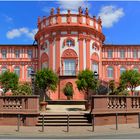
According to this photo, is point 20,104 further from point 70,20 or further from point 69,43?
point 70,20

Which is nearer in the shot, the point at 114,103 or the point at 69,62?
the point at 114,103

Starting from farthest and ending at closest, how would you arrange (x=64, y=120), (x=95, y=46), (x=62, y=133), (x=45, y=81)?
(x=95, y=46) < (x=45, y=81) < (x=64, y=120) < (x=62, y=133)

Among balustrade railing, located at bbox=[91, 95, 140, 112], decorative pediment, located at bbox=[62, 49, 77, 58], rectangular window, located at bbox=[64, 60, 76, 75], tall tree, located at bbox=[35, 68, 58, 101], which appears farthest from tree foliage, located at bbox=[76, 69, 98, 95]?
decorative pediment, located at bbox=[62, 49, 77, 58]

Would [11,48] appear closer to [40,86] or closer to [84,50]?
[84,50]

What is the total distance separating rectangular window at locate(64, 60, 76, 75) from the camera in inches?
1951

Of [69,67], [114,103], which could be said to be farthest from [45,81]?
[69,67]

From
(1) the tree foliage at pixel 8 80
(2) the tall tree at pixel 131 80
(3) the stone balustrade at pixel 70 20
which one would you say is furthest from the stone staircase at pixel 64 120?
(3) the stone balustrade at pixel 70 20

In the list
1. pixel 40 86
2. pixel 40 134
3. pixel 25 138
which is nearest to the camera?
pixel 25 138

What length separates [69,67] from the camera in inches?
1961

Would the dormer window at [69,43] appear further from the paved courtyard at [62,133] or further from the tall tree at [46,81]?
the paved courtyard at [62,133]

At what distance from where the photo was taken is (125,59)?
186ft

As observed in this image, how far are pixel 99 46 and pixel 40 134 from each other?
3882 centimetres

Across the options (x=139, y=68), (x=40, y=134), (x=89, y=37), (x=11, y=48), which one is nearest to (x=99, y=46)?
(x=89, y=37)

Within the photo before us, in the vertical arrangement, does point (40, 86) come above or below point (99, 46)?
below
